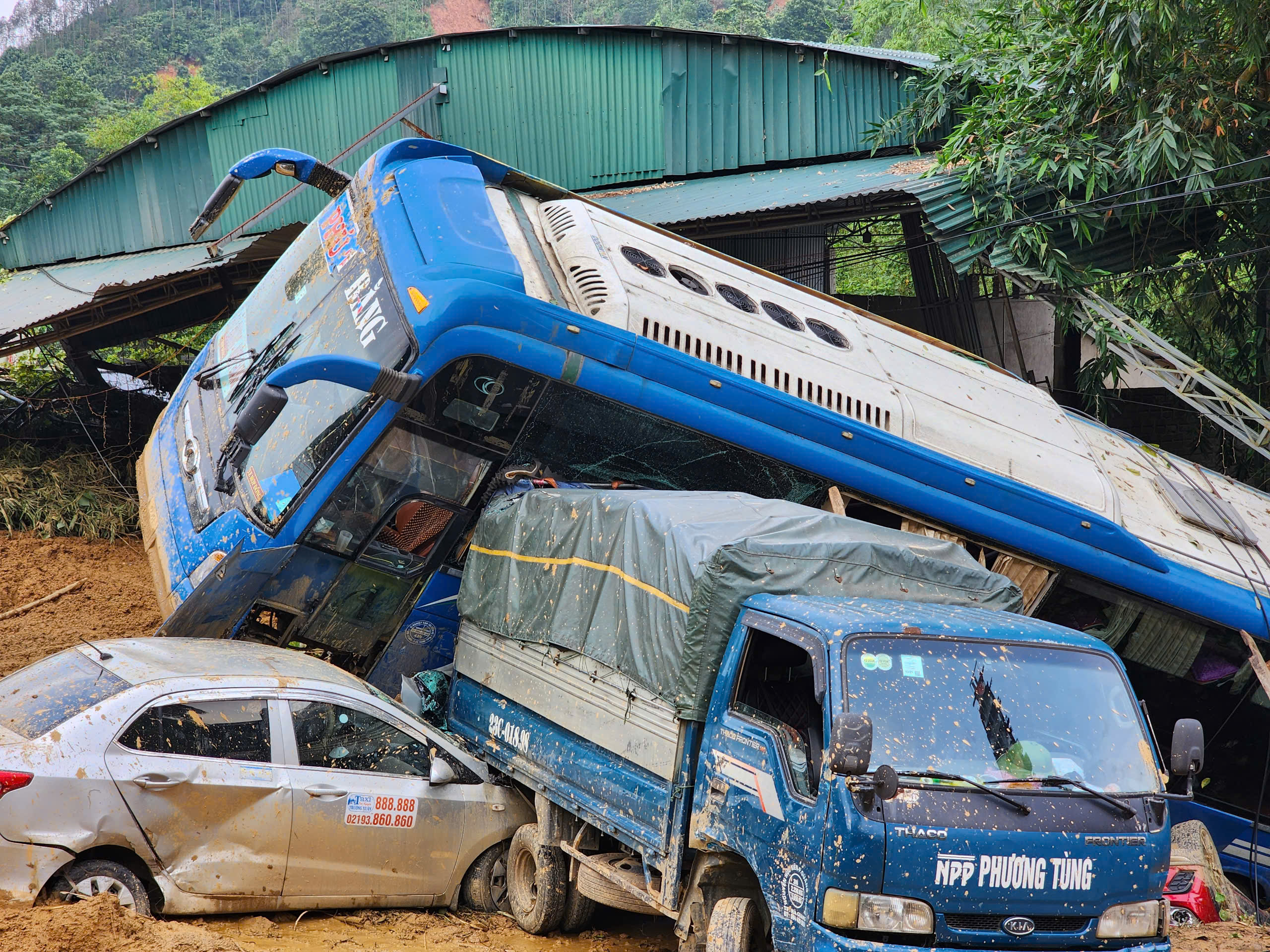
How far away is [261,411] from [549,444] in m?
2.05

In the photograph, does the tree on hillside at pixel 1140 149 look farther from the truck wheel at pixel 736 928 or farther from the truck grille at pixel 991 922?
the truck wheel at pixel 736 928

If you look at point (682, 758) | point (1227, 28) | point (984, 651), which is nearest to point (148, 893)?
point (682, 758)

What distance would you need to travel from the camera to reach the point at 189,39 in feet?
206

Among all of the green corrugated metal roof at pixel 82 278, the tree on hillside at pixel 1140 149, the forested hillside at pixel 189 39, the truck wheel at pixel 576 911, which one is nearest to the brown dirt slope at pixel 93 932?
the truck wheel at pixel 576 911

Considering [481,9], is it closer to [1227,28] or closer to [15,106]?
[15,106]

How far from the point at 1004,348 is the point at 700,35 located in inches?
256

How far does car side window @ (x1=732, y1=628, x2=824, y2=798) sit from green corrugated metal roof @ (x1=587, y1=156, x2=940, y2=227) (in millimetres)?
7801

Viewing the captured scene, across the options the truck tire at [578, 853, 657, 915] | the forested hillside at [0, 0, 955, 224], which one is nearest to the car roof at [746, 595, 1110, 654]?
the truck tire at [578, 853, 657, 915]

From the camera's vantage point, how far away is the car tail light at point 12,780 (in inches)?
210

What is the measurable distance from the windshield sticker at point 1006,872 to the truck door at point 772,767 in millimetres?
513

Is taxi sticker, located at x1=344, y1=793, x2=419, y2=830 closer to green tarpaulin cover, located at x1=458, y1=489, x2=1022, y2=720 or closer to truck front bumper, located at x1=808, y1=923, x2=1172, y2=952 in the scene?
green tarpaulin cover, located at x1=458, y1=489, x2=1022, y2=720

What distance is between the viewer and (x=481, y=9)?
98438 millimetres

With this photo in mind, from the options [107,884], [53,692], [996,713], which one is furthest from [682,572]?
[53,692]

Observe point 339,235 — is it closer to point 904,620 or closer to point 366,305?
point 366,305
